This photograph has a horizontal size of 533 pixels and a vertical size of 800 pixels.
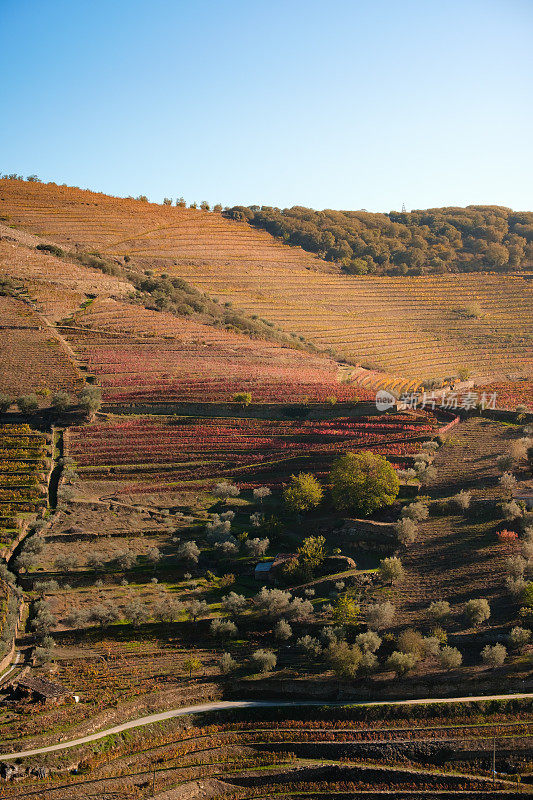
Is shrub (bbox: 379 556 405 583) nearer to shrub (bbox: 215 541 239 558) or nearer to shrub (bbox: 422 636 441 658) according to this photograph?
shrub (bbox: 422 636 441 658)

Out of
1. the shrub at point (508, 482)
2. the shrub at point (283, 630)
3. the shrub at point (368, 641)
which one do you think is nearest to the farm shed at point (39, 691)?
the shrub at point (283, 630)

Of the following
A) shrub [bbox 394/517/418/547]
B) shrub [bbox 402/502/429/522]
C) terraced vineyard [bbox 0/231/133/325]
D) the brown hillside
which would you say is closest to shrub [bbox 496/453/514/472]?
shrub [bbox 402/502/429/522]

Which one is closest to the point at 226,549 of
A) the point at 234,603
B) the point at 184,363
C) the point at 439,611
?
the point at 234,603

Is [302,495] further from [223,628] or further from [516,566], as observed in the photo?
[516,566]

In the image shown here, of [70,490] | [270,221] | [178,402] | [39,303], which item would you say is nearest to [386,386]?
[178,402]

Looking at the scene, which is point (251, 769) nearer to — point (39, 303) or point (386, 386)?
point (386, 386)
